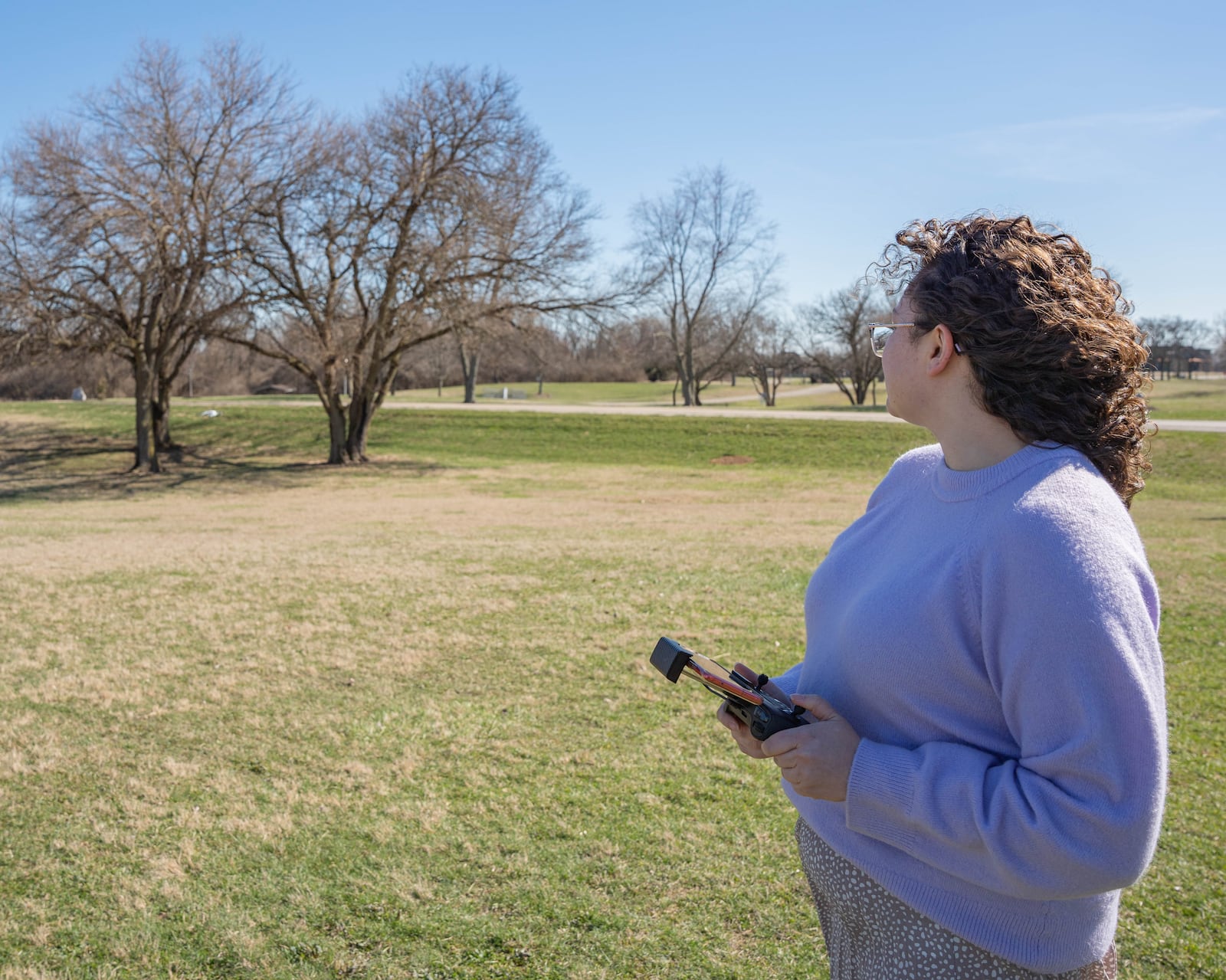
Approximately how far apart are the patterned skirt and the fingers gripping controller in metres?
0.29

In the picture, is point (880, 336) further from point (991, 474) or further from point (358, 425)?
point (358, 425)

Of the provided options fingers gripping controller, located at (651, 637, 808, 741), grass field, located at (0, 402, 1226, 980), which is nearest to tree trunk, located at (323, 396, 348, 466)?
grass field, located at (0, 402, 1226, 980)

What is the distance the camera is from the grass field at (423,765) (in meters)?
3.21

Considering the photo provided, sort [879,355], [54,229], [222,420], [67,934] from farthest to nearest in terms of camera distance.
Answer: [222,420] < [54,229] < [67,934] < [879,355]

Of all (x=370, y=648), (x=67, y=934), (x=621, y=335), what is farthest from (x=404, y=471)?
(x=67, y=934)

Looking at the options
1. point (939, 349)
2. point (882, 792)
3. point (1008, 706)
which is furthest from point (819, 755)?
point (939, 349)

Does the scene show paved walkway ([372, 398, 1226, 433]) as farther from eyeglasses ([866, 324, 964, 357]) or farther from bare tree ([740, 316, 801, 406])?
eyeglasses ([866, 324, 964, 357])

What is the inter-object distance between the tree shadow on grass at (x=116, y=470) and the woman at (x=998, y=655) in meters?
19.8

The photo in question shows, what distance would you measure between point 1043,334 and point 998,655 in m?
0.49

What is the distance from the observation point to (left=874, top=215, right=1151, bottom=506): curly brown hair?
144cm

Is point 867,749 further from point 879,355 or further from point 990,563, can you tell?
point 879,355

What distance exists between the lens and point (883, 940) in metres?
1.63

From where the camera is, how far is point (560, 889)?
3.49 m

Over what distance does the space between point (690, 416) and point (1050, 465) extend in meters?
29.3
